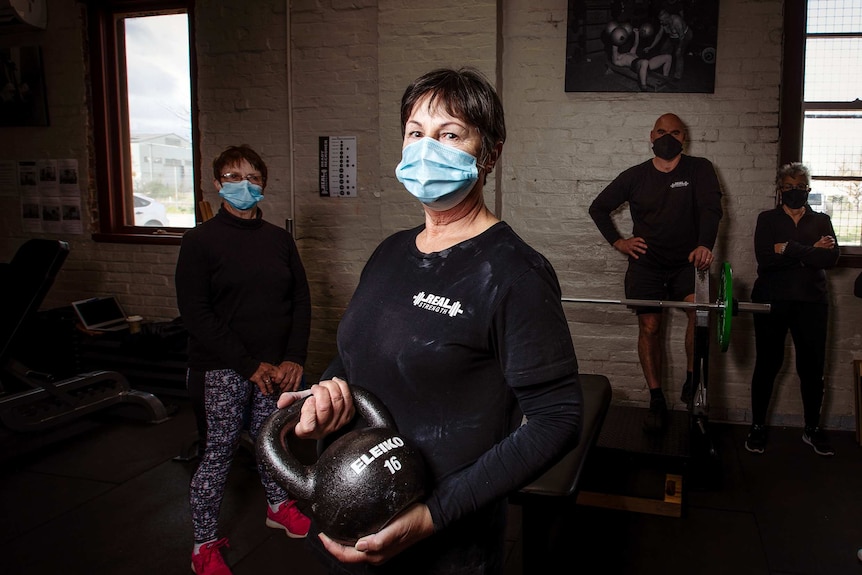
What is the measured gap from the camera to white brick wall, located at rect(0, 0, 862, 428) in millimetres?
3764

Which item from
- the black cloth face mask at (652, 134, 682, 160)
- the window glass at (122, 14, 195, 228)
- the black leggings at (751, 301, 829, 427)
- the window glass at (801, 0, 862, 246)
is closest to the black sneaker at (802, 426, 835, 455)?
the black leggings at (751, 301, 829, 427)

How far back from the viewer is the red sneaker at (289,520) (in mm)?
2611

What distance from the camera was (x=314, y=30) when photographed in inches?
170

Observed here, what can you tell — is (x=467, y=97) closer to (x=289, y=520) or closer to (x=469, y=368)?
(x=469, y=368)

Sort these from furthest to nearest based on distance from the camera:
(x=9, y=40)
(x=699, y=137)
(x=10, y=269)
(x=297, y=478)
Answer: (x=9, y=40)
(x=699, y=137)
(x=10, y=269)
(x=297, y=478)

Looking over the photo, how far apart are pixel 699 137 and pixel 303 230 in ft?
8.66

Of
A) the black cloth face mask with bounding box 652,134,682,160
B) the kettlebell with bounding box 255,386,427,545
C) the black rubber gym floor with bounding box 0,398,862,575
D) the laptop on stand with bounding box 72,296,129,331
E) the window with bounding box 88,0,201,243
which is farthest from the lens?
the window with bounding box 88,0,201,243

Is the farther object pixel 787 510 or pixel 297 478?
pixel 787 510

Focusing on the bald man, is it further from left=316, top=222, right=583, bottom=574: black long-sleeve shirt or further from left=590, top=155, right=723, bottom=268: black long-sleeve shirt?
left=316, top=222, right=583, bottom=574: black long-sleeve shirt

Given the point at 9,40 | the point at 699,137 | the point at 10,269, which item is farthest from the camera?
the point at 9,40

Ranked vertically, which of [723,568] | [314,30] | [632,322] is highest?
[314,30]

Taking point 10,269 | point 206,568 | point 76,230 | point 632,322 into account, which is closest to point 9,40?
point 76,230

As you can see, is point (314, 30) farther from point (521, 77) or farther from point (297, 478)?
point (297, 478)

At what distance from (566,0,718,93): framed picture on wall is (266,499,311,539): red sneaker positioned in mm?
2875
